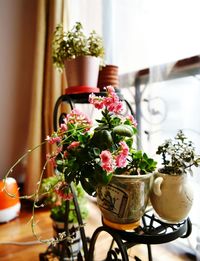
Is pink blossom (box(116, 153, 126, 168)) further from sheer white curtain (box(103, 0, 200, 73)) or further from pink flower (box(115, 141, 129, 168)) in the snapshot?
sheer white curtain (box(103, 0, 200, 73))

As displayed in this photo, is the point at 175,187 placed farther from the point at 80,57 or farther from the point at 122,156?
the point at 80,57

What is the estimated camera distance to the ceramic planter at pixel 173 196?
2.02 feet

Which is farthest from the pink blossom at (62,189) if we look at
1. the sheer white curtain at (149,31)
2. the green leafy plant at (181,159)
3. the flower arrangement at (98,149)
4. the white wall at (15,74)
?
the white wall at (15,74)

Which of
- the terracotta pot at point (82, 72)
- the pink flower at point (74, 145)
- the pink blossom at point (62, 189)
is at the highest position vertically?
the terracotta pot at point (82, 72)

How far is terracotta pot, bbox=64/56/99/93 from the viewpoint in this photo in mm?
942

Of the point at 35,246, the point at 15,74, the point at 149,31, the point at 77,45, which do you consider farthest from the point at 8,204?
the point at 149,31

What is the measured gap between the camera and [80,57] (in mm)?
934

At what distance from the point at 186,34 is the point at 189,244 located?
96 centimetres

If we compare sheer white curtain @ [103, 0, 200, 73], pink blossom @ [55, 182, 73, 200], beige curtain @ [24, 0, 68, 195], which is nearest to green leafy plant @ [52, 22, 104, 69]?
sheer white curtain @ [103, 0, 200, 73]

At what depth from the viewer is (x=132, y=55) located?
121 centimetres

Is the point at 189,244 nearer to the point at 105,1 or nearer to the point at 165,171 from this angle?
the point at 165,171

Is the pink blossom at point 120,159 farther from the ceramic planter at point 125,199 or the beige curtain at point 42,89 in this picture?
the beige curtain at point 42,89

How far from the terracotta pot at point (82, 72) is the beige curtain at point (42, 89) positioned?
0.69m

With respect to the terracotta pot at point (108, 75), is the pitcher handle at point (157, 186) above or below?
below
